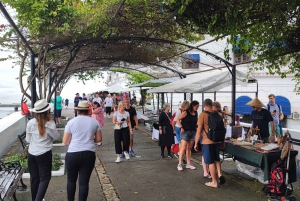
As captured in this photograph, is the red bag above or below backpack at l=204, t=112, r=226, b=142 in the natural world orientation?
below

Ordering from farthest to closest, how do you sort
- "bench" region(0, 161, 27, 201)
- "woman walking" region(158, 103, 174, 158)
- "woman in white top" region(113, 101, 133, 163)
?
"woman walking" region(158, 103, 174, 158)
"woman in white top" region(113, 101, 133, 163)
"bench" region(0, 161, 27, 201)

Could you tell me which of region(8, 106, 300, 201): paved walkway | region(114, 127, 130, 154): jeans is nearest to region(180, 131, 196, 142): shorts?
region(8, 106, 300, 201): paved walkway

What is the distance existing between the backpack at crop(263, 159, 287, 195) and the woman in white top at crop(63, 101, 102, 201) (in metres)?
2.98

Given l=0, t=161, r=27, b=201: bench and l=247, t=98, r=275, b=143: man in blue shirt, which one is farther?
l=247, t=98, r=275, b=143: man in blue shirt

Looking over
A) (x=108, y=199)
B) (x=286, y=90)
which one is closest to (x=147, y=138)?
(x=108, y=199)


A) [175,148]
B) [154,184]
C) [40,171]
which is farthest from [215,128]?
[40,171]

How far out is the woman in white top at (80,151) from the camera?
4340 millimetres

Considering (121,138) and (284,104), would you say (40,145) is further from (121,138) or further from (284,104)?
(284,104)

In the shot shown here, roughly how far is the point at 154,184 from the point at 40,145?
97.7 inches

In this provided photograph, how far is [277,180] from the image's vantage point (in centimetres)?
518

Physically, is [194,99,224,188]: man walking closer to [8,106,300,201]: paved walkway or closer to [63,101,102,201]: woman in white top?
[8,106,300,201]: paved walkway

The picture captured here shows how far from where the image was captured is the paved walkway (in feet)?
17.7

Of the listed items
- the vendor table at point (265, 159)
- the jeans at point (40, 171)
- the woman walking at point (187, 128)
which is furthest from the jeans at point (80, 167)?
the woman walking at point (187, 128)

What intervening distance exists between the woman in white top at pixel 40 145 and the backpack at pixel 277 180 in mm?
3533
